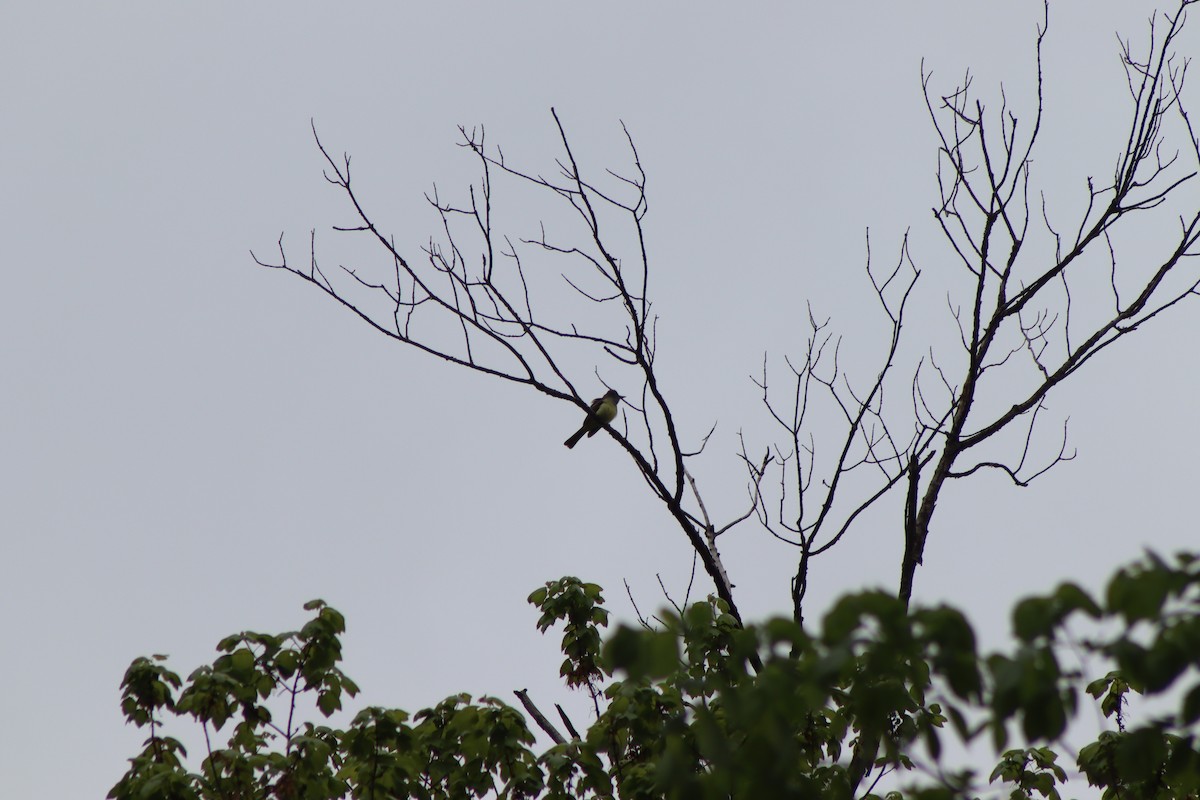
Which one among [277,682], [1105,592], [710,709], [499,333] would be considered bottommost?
[1105,592]

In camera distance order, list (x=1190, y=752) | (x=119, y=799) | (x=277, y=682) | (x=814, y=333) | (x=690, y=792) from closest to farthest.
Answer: (x=690, y=792)
(x=1190, y=752)
(x=119, y=799)
(x=277, y=682)
(x=814, y=333)

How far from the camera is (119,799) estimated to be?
14.4 ft

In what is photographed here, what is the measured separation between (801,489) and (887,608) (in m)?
4.11

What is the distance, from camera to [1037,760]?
18.6ft

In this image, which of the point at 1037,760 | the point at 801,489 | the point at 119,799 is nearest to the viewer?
the point at 119,799

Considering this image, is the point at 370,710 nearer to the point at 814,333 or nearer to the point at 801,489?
the point at 801,489

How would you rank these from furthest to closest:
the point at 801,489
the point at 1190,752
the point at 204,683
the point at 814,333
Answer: the point at 814,333 < the point at 801,489 < the point at 204,683 < the point at 1190,752

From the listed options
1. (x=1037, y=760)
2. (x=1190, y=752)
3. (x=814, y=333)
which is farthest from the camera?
(x=814, y=333)

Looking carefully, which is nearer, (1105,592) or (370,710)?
(1105,592)

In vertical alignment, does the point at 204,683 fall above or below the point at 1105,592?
above

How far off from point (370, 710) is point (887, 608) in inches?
132

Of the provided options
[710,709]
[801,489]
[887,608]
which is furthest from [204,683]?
[887,608]

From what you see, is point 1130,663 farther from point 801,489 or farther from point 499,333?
point 499,333

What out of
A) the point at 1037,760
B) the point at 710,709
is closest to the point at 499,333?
the point at 710,709
